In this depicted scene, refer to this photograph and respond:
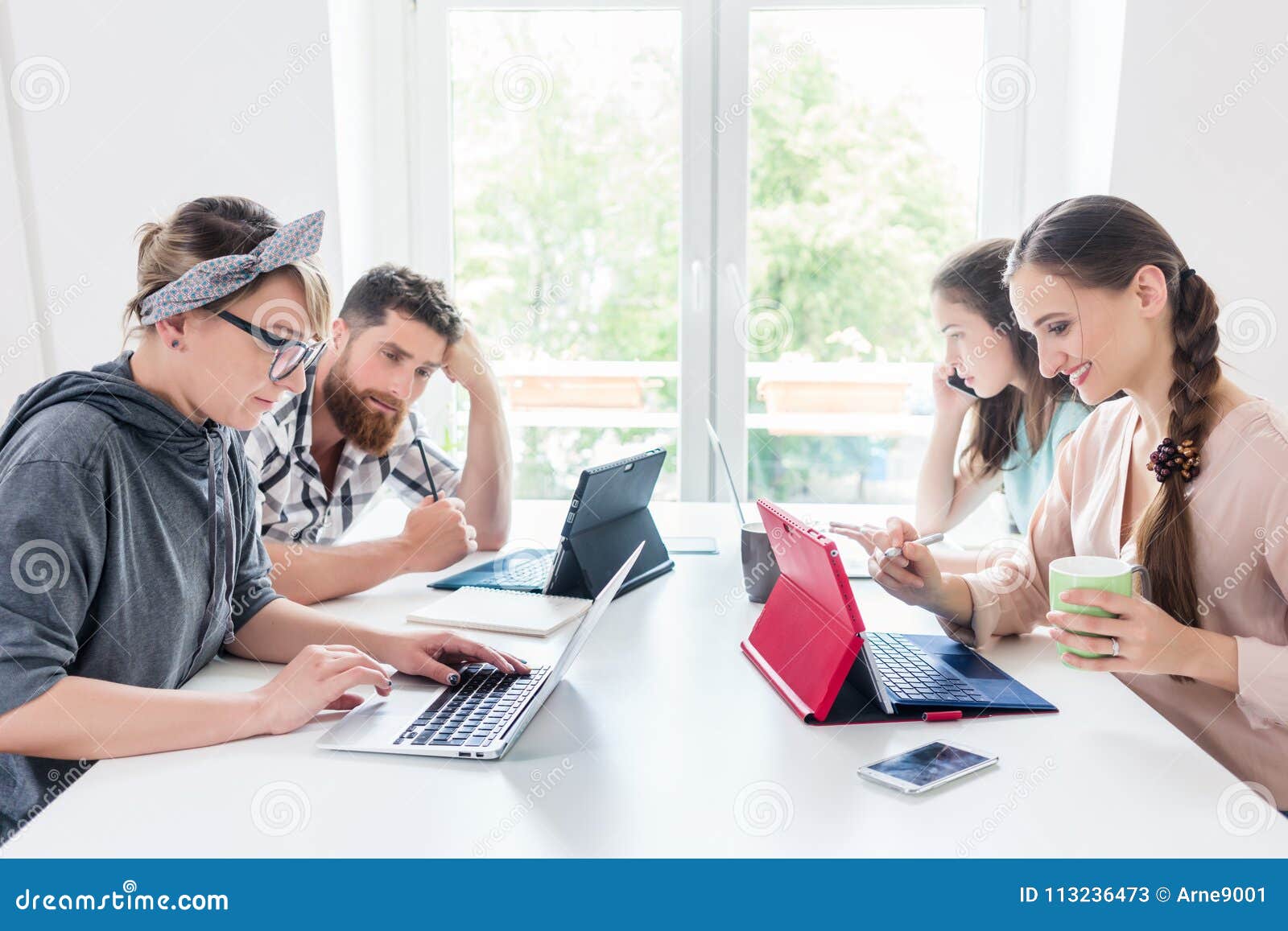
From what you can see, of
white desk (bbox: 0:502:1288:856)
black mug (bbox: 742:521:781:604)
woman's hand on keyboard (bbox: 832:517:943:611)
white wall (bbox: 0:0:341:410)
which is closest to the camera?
white desk (bbox: 0:502:1288:856)

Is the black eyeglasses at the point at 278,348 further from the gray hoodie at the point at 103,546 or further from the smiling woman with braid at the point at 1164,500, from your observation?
the smiling woman with braid at the point at 1164,500

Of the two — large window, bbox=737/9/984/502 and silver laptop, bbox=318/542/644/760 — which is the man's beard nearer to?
silver laptop, bbox=318/542/644/760

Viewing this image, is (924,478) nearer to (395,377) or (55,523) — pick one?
(395,377)

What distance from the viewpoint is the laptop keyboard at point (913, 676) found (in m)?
1.22

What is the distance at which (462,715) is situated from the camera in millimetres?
1195

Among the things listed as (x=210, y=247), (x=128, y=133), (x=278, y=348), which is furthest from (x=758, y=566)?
(x=128, y=133)

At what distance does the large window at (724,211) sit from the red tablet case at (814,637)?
149cm

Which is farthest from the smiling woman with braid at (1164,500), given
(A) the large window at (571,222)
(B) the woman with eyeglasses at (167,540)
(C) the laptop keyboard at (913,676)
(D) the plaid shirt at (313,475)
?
(A) the large window at (571,222)

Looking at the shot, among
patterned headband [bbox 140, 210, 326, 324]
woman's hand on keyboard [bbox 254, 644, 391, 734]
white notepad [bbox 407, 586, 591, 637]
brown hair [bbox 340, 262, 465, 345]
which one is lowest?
white notepad [bbox 407, 586, 591, 637]

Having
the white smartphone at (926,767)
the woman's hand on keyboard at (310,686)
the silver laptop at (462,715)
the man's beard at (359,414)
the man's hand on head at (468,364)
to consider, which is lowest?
the silver laptop at (462,715)

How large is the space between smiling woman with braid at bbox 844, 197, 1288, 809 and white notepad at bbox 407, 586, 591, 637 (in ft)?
1.65

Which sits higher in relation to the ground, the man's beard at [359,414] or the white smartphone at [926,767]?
the man's beard at [359,414]

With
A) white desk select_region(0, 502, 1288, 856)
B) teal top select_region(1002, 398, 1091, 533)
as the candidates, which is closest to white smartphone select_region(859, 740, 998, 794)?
white desk select_region(0, 502, 1288, 856)

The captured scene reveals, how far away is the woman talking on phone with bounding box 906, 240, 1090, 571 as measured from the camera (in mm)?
2123
